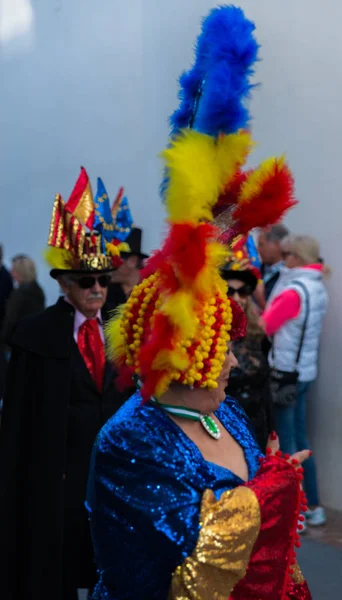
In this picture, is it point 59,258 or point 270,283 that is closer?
point 59,258

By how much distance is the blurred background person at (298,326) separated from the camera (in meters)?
5.77

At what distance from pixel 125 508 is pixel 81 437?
191 centimetres

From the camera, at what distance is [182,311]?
2.08m

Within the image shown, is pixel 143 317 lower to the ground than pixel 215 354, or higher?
higher

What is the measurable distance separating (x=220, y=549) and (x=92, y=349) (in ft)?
7.42

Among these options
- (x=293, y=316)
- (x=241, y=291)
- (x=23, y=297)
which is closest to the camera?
(x=241, y=291)

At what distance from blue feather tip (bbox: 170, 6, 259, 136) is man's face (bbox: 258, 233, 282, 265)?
4285mm

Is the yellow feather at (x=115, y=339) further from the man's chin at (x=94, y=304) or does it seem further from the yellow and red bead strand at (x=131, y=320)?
the man's chin at (x=94, y=304)

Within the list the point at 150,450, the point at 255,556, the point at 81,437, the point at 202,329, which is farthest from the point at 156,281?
the point at 81,437

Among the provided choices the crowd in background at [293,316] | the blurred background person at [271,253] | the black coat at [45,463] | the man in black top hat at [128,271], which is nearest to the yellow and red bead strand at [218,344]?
the black coat at [45,463]

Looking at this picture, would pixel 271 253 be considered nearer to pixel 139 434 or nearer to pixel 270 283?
pixel 270 283

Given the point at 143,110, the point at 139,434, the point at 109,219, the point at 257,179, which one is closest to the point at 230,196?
the point at 257,179

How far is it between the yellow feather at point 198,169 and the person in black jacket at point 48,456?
7.00 feet

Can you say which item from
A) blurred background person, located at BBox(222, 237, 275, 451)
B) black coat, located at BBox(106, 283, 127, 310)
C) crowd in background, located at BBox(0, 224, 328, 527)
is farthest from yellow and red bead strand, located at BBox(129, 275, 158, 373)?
black coat, located at BBox(106, 283, 127, 310)
